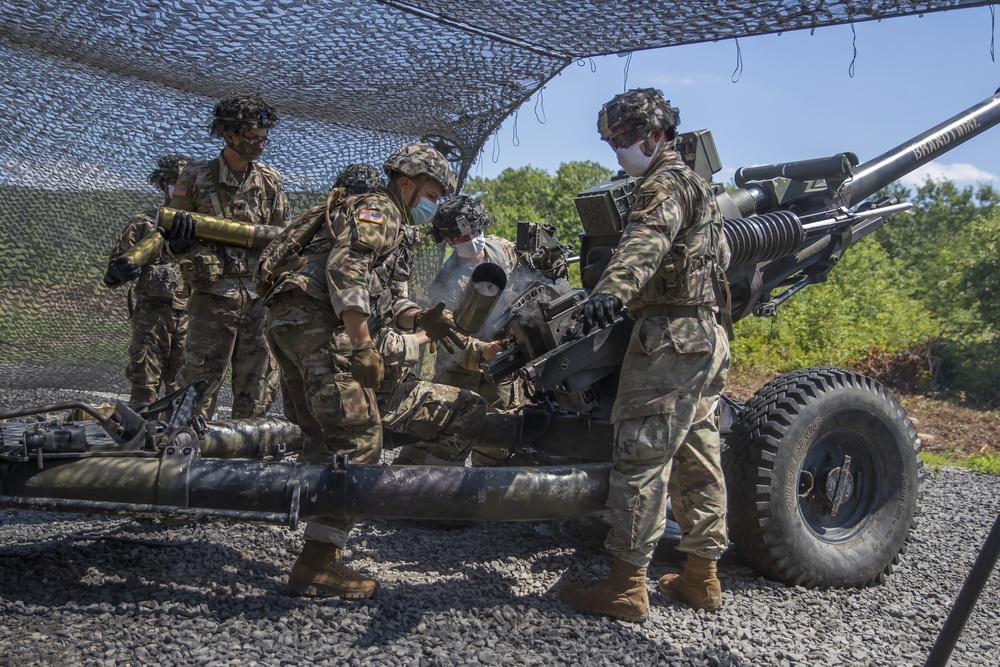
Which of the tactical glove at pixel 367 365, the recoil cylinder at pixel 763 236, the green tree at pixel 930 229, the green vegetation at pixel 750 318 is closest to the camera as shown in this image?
the tactical glove at pixel 367 365

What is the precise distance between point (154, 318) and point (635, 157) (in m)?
3.85

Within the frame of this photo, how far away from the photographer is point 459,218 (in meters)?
5.54

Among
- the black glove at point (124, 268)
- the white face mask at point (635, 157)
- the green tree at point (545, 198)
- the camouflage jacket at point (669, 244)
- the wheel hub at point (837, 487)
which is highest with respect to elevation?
the green tree at point (545, 198)

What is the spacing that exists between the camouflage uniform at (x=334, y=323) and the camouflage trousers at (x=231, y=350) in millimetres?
1252

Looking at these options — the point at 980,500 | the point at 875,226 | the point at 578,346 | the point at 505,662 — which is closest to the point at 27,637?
the point at 505,662

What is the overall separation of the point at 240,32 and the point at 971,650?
184 inches

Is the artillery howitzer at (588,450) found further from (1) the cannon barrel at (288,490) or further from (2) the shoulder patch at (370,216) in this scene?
(2) the shoulder patch at (370,216)

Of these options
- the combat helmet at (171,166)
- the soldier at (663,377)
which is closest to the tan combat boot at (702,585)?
the soldier at (663,377)

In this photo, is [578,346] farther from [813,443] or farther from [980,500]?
[980,500]

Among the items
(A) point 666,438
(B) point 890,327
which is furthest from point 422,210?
(B) point 890,327

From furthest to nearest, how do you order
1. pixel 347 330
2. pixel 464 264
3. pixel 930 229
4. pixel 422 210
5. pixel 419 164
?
pixel 930 229 → pixel 464 264 → pixel 422 210 → pixel 419 164 → pixel 347 330

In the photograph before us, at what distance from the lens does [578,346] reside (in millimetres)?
3879

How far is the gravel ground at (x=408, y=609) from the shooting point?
10.2ft

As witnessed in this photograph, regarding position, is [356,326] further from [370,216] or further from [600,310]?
[600,310]
